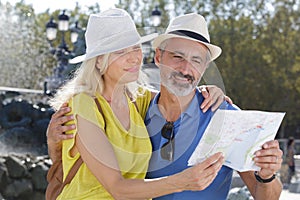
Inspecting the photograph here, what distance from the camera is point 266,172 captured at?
8.43ft

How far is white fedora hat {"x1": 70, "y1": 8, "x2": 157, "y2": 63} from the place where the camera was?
8.33 feet

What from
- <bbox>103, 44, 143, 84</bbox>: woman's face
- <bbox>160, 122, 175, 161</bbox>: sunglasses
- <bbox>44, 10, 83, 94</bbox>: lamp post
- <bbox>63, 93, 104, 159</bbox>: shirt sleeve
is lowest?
<bbox>44, 10, 83, 94</bbox>: lamp post

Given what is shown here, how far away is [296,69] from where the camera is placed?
2595 centimetres

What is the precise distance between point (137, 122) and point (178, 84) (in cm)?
25

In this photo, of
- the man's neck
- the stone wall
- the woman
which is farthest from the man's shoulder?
the stone wall

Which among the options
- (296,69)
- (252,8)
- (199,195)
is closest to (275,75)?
(296,69)

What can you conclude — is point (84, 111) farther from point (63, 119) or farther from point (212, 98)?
point (212, 98)

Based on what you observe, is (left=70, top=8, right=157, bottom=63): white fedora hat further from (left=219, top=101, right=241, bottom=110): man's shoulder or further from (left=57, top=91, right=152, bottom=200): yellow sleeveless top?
(left=219, top=101, right=241, bottom=110): man's shoulder

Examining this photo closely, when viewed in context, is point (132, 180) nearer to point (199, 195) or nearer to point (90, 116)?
point (90, 116)

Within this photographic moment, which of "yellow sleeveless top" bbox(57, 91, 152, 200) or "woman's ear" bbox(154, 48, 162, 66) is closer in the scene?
"yellow sleeveless top" bbox(57, 91, 152, 200)

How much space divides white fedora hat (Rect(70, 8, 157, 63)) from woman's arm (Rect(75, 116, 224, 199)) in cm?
26

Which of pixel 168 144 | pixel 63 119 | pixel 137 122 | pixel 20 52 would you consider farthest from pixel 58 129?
pixel 20 52

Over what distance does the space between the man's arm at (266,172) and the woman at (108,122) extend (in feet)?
1.25

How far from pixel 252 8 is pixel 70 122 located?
26.4m
